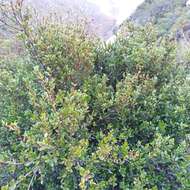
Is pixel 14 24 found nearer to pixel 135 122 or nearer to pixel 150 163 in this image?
pixel 135 122

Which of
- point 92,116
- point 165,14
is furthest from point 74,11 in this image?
point 165,14

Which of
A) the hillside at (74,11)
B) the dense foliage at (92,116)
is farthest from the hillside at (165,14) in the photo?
the dense foliage at (92,116)

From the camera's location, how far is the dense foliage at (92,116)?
350 centimetres

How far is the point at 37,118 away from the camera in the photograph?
3617mm

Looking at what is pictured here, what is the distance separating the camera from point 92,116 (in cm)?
394

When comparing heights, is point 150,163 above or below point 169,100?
below

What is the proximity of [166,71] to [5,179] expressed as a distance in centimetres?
252

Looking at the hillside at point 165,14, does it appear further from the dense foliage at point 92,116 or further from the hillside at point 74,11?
the dense foliage at point 92,116

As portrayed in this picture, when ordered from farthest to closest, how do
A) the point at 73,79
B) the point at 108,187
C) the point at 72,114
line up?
the point at 73,79
the point at 108,187
the point at 72,114

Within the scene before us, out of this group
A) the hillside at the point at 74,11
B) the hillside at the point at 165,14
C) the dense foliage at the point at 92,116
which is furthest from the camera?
the hillside at the point at 165,14

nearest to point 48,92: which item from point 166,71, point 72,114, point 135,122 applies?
point 72,114

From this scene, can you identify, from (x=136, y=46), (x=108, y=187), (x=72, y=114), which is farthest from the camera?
(x=136, y=46)

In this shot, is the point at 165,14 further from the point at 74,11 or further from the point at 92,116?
the point at 92,116

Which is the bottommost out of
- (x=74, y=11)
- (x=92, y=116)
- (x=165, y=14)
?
(x=92, y=116)
